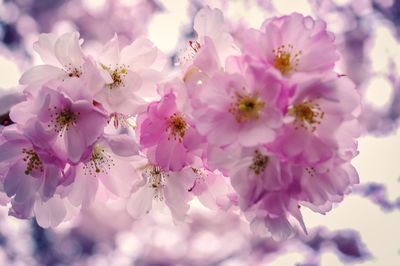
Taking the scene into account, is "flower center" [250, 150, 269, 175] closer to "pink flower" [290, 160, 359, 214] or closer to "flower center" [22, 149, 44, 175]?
"pink flower" [290, 160, 359, 214]

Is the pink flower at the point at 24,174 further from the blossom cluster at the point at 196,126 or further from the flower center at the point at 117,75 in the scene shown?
the flower center at the point at 117,75

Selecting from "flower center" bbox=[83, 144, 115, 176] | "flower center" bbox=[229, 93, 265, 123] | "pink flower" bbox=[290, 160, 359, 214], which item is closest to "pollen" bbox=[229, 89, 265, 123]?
"flower center" bbox=[229, 93, 265, 123]

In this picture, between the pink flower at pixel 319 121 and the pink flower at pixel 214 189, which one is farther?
the pink flower at pixel 214 189

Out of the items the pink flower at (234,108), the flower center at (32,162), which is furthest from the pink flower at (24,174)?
the pink flower at (234,108)

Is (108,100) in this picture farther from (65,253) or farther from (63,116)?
(65,253)

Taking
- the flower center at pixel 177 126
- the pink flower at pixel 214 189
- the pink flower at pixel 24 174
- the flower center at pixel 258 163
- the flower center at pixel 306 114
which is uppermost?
the flower center at pixel 306 114

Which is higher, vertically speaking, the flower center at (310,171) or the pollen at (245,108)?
the pollen at (245,108)

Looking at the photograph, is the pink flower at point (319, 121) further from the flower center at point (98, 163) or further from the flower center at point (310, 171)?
the flower center at point (98, 163)

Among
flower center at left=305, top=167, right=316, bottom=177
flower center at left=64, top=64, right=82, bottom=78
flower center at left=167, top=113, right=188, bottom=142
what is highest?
flower center at left=305, top=167, right=316, bottom=177
